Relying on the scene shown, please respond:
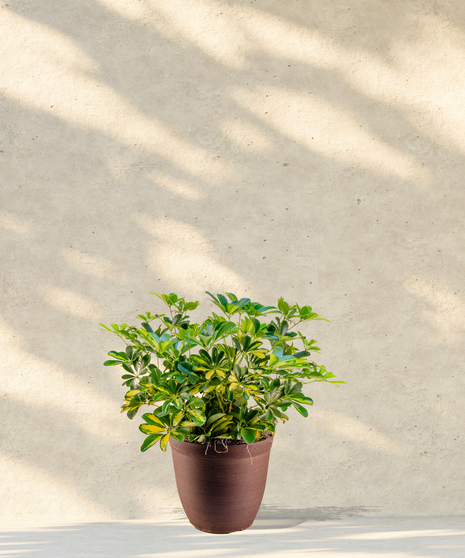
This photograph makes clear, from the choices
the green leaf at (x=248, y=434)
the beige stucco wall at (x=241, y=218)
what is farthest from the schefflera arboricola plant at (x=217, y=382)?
the beige stucco wall at (x=241, y=218)

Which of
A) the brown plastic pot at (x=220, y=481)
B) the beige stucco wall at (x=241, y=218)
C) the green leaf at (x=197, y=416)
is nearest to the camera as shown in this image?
the green leaf at (x=197, y=416)

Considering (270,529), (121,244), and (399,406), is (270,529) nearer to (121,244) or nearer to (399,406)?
(399,406)

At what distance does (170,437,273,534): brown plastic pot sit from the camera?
1472 mm

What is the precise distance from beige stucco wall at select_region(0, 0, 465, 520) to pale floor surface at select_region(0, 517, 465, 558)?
7 cm

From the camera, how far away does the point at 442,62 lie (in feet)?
6.08

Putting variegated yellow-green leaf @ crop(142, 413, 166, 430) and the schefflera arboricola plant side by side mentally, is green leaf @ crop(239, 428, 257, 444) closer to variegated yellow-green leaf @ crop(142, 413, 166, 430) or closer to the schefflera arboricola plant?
the schefflera arboricola plant

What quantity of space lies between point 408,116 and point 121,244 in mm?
1273

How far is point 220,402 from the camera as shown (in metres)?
1.50

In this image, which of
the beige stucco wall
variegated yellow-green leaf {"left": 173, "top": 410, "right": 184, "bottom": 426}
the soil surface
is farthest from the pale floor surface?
variegated yellow-green leaf {"left": 173, "top": 410, "right": 184, "bottom": 426}

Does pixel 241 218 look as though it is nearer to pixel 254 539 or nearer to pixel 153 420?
pixel 153 420

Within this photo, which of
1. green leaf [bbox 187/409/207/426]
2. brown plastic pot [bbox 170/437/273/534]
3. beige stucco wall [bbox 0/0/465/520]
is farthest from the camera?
beige stucco wall [bbox 0/0/465/520]

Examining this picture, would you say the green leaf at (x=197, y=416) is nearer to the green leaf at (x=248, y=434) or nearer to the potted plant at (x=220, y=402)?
the potted plant at (x=220, y=402)

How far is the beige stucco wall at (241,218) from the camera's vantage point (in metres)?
1.83

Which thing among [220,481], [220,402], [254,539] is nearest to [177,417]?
[220,402]
